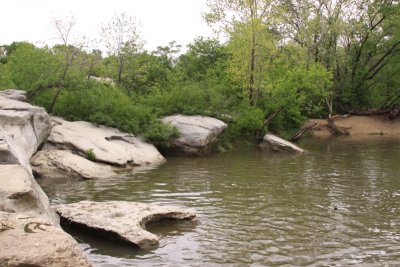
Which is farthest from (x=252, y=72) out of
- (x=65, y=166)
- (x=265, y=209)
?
(x=265, y=209)

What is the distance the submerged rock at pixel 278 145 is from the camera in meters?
23.0

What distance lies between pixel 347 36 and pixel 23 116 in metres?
27.1

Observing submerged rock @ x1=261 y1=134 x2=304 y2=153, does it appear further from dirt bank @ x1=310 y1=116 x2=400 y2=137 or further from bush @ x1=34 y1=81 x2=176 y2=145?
dirt bank @ x1=310 y1=116 x2=400 y2=137

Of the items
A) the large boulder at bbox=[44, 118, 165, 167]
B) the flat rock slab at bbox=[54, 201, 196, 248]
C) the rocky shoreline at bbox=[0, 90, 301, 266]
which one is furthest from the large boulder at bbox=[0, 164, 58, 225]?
the large boulder at bbox=[44, 118, 165, 167]

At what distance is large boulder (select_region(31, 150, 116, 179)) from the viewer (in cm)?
1480

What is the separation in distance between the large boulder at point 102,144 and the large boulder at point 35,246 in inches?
401

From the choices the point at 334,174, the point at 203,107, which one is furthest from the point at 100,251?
the point at 203,107

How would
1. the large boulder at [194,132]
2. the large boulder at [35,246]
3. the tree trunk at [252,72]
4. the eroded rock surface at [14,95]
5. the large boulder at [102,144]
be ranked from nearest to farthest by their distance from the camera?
the large boulder at [35,246] < the large boulder at [102,144] < the eroded rock surface at [14,95] < the large boulder at [194,132] < the tree trunk at [252,72]

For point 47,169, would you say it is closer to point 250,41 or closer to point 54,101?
point 54,101

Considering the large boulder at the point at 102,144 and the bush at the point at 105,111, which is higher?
the bush at the point at 105,111

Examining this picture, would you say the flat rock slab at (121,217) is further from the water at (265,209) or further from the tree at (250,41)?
the tree at (250,41)

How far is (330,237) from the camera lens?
8.72 metres

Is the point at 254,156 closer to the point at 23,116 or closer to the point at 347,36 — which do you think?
the point at 23,116

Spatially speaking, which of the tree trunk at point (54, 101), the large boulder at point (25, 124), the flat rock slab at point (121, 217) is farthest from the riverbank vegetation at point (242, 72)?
the flat rock slab at point (121, 217)
